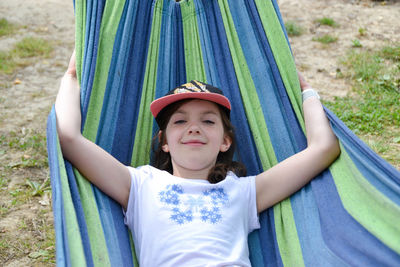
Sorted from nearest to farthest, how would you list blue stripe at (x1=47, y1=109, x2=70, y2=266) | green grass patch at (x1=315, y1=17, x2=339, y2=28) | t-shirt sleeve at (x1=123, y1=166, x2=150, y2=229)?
blue stripe at (x1=47, y1=109, x2=70, y2=266) < t-shirt sleeve at (x1=123, y1=166, x2=150, y2=229) < green grass patch at (x1=315, y1=17, x2=339, y2=28)

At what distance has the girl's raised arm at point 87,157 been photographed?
5.61 feet

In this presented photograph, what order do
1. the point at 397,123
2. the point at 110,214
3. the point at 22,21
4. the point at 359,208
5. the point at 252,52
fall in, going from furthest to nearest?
the point at 22,21
the point at 397,123
the point at 252,52
the point at 110,214
the point at 359,208

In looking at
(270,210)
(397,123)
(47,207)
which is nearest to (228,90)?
(270,210)

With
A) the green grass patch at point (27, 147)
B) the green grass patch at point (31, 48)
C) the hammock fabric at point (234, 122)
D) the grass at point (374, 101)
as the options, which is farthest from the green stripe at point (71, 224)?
the green grass patch at point (31, 48)

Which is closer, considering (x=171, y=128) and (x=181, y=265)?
(x=181, y=265)

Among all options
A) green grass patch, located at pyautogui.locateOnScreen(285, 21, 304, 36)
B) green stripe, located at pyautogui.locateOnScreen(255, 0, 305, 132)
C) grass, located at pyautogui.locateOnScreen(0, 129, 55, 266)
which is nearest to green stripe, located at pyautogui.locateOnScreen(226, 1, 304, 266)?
green stripe, located at pyautogui.locateOnScreen(255, 0, 305, 132)

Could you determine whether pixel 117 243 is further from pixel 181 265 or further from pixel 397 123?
pixel 397 123

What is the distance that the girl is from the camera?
5.59 feet

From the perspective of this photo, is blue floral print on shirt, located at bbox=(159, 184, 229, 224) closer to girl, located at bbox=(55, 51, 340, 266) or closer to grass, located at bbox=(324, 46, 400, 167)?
girl, located at bbox=(55, 51, 340, 266)

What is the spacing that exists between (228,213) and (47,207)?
139 cm

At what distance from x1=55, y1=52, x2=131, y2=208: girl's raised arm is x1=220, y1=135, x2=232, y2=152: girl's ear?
1.41 feet

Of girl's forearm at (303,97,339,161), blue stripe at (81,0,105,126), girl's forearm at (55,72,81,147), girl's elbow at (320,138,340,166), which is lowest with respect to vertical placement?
girl's elbow at (320,138,340,166)

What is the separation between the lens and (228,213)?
179cm

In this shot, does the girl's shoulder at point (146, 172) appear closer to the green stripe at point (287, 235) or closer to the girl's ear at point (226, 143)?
the girl's ear at point (226, 143)
